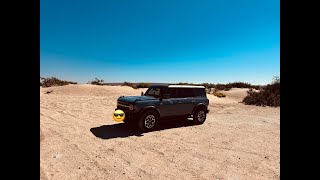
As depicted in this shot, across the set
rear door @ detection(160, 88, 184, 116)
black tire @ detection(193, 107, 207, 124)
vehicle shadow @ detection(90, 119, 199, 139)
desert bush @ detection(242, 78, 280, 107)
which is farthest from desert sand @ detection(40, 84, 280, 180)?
desert bush @ detection(242, 78, 280, 107)

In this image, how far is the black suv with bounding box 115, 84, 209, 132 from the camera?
330 inches

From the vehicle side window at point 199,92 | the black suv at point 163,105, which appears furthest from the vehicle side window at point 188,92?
the vehicle side window at point 199,92

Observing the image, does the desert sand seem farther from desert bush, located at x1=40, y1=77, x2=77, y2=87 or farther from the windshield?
desert bush, located at x1=40, y1=77, x2=77, y2=87

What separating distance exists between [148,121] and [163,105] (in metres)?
0.93

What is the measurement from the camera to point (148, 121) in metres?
8.62

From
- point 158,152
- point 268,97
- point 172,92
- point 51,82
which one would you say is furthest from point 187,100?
point 51,82

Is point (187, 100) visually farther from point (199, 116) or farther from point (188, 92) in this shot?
point (199, 116)
